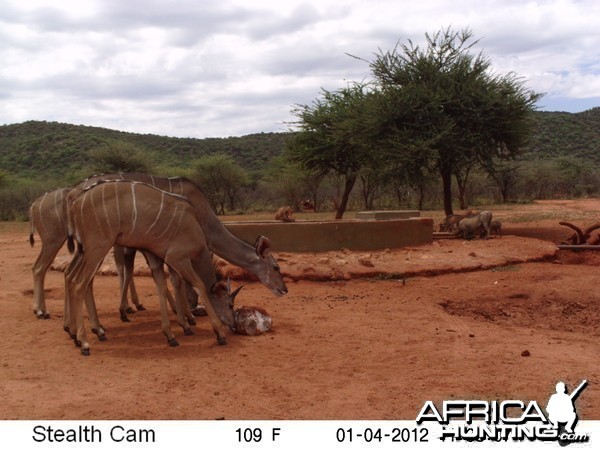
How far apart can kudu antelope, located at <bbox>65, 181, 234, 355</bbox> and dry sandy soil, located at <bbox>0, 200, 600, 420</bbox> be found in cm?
52

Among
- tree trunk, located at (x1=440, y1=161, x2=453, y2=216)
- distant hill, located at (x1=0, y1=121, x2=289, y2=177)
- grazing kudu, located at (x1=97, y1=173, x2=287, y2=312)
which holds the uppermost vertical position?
distant hill, located at (x1=0, y1=121, x2=289, y2=177)

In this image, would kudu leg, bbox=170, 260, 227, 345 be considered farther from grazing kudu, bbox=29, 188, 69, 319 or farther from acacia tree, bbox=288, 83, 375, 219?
acacia tree, bbox=288, 83, 375, 219

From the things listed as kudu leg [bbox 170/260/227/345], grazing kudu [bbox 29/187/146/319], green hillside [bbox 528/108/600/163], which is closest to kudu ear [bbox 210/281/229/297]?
kudu leg [bbox 170/260/227/345]

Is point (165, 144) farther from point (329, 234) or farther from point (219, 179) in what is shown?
point (329, 234)

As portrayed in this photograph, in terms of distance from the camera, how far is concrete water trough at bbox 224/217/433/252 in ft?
44.9

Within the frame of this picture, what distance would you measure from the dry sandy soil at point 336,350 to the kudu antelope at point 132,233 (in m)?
0.52

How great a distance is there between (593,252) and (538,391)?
35.3ft

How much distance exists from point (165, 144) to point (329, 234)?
51071 mm

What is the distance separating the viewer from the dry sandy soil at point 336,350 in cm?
529

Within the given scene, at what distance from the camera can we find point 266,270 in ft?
28.2

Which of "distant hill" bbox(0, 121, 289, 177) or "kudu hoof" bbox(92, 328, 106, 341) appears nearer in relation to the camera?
"kudu hoof" bbox(92, 328, 106, 341)

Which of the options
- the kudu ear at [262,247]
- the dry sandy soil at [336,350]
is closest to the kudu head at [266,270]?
the kudu ear at [262,247]

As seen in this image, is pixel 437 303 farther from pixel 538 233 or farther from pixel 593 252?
pixel 538 233

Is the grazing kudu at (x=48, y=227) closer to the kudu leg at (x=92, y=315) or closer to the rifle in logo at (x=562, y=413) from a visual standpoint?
the kudu leg at (x=92, y=315)
